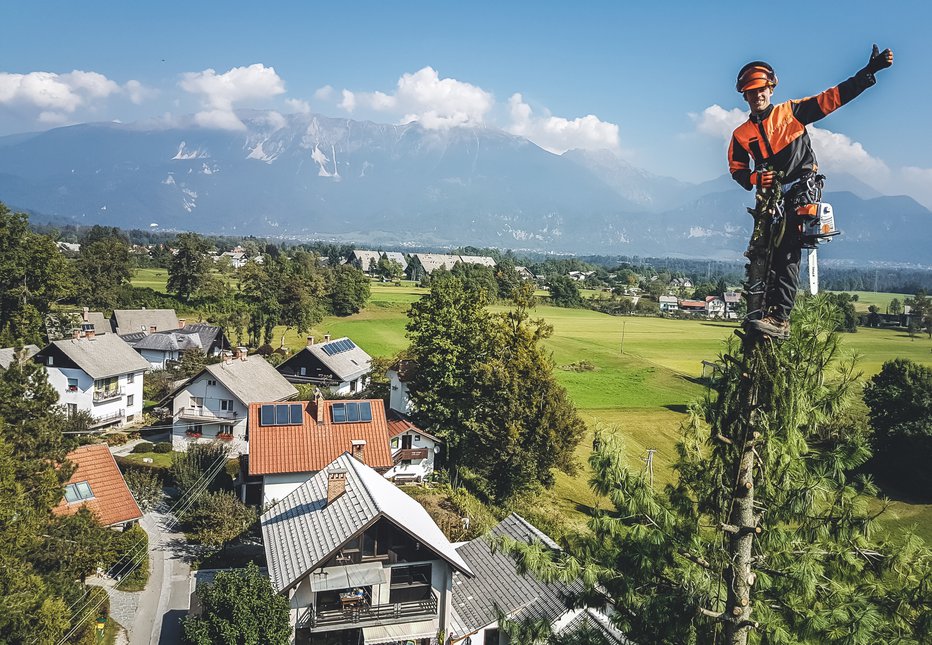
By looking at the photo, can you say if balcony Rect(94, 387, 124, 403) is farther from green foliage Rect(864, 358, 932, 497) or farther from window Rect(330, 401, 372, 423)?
green foliage Rect(864, 358, 932, 497)

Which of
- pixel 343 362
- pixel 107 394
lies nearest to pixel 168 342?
pixel 107 394

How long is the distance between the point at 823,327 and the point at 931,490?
→ 47433mm

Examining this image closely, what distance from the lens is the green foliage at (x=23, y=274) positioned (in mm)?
52281

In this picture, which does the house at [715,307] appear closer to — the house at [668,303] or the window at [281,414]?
the house at [668,303]

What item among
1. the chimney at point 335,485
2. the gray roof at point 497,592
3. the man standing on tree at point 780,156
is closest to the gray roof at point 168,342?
the chimney at point 335,485

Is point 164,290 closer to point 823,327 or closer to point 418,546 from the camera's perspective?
point 418,546

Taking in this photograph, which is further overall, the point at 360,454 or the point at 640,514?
the point at 360,454

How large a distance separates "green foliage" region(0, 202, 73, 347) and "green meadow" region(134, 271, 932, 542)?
86.9 ft

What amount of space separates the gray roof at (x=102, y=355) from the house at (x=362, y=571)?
29.3m

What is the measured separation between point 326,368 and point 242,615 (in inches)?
1507

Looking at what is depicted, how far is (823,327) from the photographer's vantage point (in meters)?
6.23

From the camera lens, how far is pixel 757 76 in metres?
5.65

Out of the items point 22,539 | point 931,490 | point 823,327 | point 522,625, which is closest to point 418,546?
point 22,539

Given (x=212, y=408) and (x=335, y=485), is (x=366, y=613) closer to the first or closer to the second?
(x=335, y=485)
